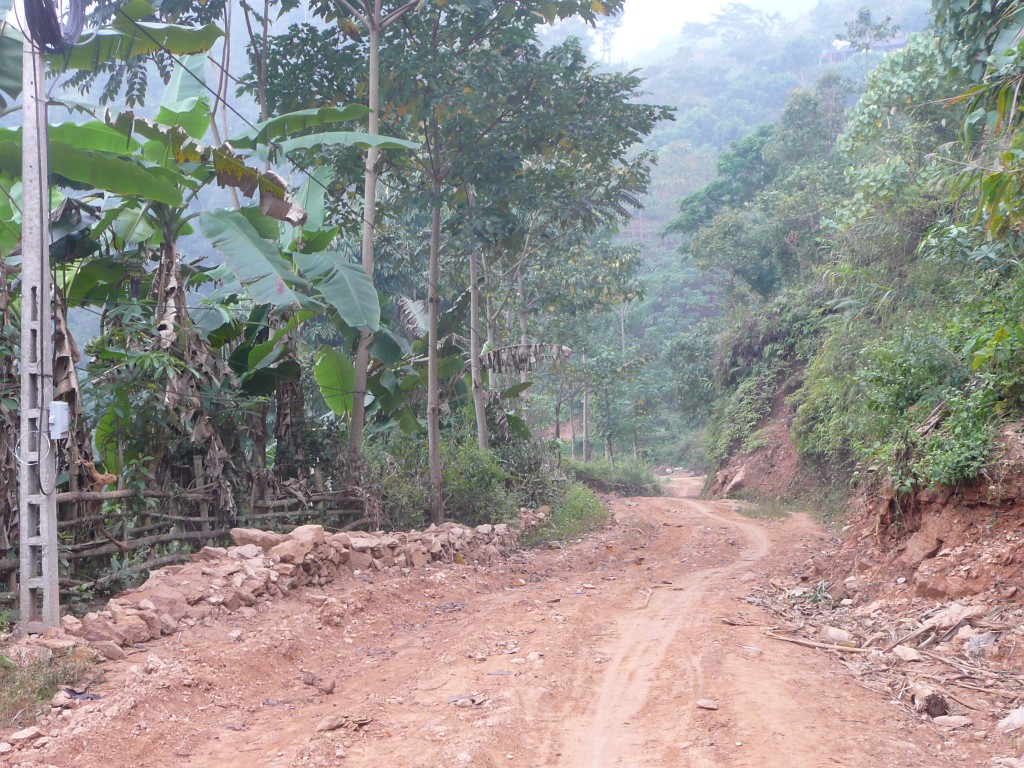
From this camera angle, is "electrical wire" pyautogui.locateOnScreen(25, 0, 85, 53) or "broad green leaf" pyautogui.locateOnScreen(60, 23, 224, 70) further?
"broad green leaf" pyautogui.locateOnScreen(60, 23, 224, 70)

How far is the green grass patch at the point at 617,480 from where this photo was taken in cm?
2962

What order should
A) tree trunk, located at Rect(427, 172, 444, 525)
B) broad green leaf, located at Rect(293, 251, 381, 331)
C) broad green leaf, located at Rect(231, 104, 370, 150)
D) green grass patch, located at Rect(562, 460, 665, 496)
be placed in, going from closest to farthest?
broad green leaf, located at Rect(293, 251, 381, 331)
broad green leaf, located at Rect(231, 104, 370, 150)
tree trunk, located at Rect(427, 172, 444, 525)
green grass patch, located at Rect(562, 460, 665, 496)

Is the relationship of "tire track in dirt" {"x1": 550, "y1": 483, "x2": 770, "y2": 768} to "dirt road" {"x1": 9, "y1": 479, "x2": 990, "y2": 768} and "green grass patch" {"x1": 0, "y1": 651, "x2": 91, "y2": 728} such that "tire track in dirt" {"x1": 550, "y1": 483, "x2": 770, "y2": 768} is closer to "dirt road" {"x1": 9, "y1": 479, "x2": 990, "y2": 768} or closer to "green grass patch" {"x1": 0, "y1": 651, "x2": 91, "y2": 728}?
"dirt road" {"x1": 9, "y1": 479, "x2": 990, "y2": 768}

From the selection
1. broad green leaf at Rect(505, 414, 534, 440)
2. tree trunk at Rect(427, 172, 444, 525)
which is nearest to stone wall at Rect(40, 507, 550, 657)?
tree trunk at Rect(427, 172, 444, 525)

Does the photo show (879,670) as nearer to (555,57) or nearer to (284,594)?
(284,594)

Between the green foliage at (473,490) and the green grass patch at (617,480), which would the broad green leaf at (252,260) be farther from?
the green grass patch at (617,480)

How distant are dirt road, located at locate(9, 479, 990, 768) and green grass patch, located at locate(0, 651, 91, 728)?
8.8 inches

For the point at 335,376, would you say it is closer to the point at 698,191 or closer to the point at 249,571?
the point at 249,571

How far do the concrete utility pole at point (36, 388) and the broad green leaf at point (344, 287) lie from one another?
12.1ft

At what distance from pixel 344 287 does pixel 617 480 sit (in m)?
21.2

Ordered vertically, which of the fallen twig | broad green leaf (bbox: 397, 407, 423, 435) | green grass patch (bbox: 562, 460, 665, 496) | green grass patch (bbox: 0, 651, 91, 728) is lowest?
green grass patch (bbox: 562, 460, 665, 496)

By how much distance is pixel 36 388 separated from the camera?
246 inches

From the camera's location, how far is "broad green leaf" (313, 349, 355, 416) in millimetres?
11688

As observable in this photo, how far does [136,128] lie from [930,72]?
A: 14359mm
